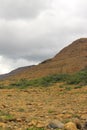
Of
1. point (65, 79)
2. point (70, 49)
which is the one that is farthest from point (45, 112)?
point (70, 49)

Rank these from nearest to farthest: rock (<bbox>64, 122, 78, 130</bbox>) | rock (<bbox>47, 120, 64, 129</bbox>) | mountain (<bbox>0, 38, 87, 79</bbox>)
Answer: rock (<bbox>64, 122, 78, 130</bbox>) < rock (<bbox>47, 120, 64, 129</bbox>) < mountain (<bbox>0, 38, 87, 79</bbox>)

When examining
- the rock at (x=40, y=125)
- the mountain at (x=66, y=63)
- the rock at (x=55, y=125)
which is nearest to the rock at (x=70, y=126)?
the rock at (x=55, y=125)

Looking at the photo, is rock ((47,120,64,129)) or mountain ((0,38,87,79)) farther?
mountain ((0,38,87,79))

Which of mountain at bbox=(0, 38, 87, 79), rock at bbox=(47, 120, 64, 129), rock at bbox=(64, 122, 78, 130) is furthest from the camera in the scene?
mountain at bbox=(0, 38, 87, 79)

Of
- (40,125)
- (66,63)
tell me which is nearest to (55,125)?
(40,125)

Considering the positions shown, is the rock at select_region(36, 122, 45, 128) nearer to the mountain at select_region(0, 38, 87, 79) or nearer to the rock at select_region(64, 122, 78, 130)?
the rock at select_region(64, 122, 78, 130)

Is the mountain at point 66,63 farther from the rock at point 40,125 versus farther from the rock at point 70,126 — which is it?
the rock at point 70,126

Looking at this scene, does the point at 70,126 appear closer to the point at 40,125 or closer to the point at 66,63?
the point at 40,125

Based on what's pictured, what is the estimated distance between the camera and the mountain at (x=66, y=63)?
3922cm

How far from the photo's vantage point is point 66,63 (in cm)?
4141

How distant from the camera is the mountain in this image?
39219 mm

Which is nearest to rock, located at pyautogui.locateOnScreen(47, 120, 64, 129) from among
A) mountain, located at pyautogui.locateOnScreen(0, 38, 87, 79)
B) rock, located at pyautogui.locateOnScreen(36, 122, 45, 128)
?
rock, located at pyautogui.locateOnScreen(36, 122, 45, 128)

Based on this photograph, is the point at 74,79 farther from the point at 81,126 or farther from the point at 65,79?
the point at 81,126

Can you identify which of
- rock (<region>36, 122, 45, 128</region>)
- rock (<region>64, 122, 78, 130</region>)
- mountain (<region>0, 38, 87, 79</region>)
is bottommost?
rock (<region>64, 122, 78, 130</region>)
